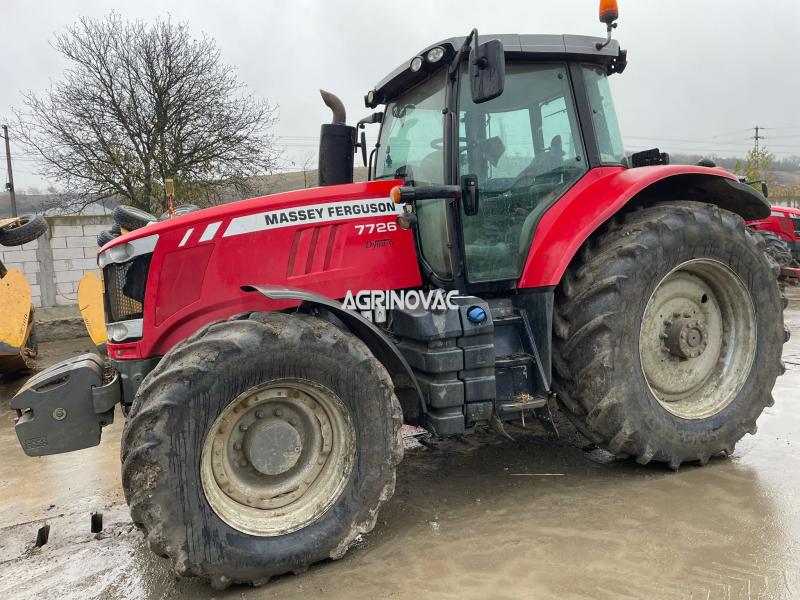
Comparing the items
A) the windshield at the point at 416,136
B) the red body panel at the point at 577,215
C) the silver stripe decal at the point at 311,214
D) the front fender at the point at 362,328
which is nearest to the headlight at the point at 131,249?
the silver stripe decal at the point at 311,214

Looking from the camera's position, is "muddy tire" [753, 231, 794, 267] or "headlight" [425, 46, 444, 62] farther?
"muddy tire" [753, 231, 794, 267]

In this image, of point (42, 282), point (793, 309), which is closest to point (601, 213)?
point (793, 309)

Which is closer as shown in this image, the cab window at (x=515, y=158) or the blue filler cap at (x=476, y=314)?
the blue filler cap at (x=476, y=314)

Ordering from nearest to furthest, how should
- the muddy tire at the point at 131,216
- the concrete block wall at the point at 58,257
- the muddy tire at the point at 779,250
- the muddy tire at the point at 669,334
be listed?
1. the muddy tire at the point at 669,334
2. the muddy tire at the point at 131,216
3. the concrete block wall at the point at 58,257
4. the muddy tire at the point at 779,250

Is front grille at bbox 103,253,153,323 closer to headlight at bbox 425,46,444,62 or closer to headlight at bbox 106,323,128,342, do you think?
headlight at bbox 106,323,128,342

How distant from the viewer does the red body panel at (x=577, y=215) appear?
329 cm

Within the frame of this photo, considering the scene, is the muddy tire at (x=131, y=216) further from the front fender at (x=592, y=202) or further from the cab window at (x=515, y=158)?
the front fender at (x=592, y=202)

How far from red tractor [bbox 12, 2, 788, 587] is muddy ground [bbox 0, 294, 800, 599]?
0.71ft

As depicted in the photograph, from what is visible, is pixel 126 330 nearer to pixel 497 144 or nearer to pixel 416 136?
pixel 416 136

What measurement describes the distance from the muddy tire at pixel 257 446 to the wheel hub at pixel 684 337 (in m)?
1.82

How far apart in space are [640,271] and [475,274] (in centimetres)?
90

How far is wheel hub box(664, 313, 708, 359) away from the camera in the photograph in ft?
11.7

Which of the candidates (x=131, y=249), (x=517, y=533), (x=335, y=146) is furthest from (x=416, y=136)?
(x=517, y=533)

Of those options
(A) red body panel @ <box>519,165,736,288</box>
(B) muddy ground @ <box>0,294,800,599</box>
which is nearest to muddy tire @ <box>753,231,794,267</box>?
(B) muddy ground @ <box>0,294,800,599</box>
